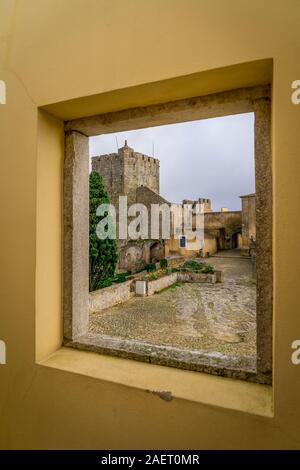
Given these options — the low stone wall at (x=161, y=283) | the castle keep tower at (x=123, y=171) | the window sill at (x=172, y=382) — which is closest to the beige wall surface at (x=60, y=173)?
the window sill at (x=172, y=382)

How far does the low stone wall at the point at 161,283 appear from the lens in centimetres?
1071

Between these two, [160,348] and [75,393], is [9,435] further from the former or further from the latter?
[160,348]

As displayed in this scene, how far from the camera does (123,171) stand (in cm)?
2256

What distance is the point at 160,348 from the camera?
1499 mm

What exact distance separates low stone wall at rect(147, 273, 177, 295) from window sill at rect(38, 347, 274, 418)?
9.20 meters

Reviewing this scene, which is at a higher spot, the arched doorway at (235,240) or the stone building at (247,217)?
the stone building at (247,217)

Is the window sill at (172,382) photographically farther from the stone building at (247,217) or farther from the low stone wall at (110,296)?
the stone building at (247,217)

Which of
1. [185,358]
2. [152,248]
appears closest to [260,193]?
[185,358]

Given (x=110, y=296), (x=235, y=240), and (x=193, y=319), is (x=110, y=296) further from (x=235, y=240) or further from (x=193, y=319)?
(x=235, y=240)

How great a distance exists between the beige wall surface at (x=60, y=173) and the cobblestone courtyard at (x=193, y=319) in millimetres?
2425

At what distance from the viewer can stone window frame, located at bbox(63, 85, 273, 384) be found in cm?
121

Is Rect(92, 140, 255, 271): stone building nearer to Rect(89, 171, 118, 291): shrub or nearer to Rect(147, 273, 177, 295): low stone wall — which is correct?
Rect(147, 273, 177, 295): low stone wall

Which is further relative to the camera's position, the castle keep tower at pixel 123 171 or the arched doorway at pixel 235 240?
the arched doorway at pixel 235 240

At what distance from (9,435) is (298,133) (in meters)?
2.11
